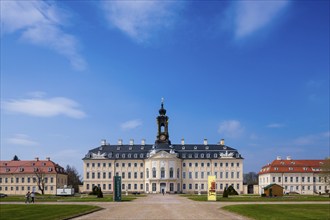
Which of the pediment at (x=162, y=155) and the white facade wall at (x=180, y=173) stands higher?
the pediment at (x=162, y=155)

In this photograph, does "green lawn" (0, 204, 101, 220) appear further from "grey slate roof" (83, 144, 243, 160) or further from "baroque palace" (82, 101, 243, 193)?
"grey slate roof" (83, 144, 243, 160)

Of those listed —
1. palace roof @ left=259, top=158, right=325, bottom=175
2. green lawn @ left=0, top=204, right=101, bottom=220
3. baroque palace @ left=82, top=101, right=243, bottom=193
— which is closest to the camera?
green lawn @ left=0, top=204, right=101, bottom=220

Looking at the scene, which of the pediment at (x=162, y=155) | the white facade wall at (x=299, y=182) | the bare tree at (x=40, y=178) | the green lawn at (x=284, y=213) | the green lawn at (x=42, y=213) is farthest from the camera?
the white facade wall at (x=299, y=182)

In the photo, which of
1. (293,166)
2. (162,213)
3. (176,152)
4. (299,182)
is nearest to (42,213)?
(162,213)

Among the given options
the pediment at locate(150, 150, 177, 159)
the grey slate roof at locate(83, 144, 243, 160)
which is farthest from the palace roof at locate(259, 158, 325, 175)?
the pediment at locate(150, 150, 177, 159)

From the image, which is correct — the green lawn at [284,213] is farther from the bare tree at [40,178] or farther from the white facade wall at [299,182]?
the bare tree at [40,178]

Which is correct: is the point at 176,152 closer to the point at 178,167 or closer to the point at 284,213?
the point at 178,167

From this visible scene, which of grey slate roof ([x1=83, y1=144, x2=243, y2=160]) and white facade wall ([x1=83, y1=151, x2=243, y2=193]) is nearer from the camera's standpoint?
white facade wall ([x1=83, y1=151, x2=243, y2=193])

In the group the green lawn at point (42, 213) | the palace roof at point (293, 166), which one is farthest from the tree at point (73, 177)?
the green lawn at point (42, 213)

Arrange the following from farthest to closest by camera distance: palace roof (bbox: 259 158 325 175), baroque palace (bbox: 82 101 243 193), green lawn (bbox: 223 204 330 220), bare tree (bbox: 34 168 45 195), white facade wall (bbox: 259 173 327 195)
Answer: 1. baroque palace (bbox: 82 101 243 193)
2. palace roof (bbox: 259 158 325 175)
3. white facade wall (bbox: 259 173 327 195)
4. bare tree (bbox: 34 168 45 195)
5. green lawn (bbox: 223 204 330 220)

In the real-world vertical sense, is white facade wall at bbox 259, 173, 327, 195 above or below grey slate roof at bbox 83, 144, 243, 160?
below

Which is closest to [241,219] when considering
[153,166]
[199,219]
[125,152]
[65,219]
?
[199,219]

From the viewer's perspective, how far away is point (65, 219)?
23.1 metres

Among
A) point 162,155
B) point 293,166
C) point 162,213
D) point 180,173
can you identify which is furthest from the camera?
point 180,173
